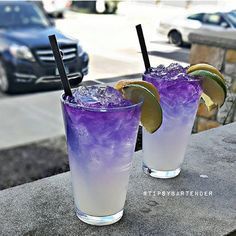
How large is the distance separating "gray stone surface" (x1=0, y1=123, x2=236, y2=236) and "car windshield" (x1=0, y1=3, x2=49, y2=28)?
3.19 m

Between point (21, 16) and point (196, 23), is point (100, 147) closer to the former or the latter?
point (21, 16)

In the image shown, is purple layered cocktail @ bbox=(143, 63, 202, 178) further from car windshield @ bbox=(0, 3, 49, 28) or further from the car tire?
car windshield @ bbox=(0, 3, 49, 28)

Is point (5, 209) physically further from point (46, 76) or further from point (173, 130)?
point (46, 76)

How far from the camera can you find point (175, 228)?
0.71 metres

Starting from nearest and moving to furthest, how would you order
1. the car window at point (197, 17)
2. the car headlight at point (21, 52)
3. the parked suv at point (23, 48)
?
1. the parked suv at point (23, 48)
2. the car headlight at point (21, 52)
3. the car window at point (197, 17)

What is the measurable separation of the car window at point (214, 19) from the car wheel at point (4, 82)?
361 centimetres

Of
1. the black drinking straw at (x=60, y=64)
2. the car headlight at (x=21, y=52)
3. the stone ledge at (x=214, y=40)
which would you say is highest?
the black drinking straw at (x=60, y=64)

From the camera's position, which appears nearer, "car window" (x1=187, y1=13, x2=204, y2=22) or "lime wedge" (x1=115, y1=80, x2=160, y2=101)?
"lime wedge" (x1=115, y1=80, x2=160, y2=101)

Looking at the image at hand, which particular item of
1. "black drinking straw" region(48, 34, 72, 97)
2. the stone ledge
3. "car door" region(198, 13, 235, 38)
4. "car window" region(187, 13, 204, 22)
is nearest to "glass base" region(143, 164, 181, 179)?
"black drinking straw" region(48, 34, 72, 97)

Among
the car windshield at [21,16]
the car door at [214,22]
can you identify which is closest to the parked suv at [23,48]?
the car windshield at [21,16]

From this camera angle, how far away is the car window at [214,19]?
6129mm

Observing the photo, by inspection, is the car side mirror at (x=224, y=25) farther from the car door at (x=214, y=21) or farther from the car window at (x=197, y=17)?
the car window at (x=197, y=17)

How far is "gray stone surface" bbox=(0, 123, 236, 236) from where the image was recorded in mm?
696

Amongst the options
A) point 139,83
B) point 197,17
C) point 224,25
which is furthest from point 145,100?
point 197,17
